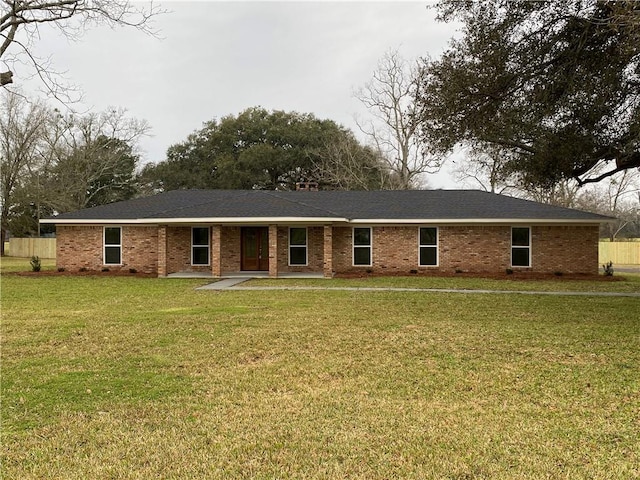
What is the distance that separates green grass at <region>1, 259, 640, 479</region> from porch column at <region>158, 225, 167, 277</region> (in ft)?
28.8

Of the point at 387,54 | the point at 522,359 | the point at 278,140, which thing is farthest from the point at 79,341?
the point at 278,140

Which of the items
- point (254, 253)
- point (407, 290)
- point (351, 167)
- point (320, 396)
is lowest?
point (320, 396)

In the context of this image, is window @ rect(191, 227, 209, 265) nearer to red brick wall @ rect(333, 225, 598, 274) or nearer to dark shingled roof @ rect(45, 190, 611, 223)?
dark shingled roof @ rect(45, 190, 611, 223)

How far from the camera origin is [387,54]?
33.0 meters

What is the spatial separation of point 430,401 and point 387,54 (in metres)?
31.9

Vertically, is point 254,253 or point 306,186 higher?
point 306,186

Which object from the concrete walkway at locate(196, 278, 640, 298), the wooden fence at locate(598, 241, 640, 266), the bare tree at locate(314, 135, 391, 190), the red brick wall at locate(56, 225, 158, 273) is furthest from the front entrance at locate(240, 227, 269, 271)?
the wooden fence at locate(598, 241, 640, 266)

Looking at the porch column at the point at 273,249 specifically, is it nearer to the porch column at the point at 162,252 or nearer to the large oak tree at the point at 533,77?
the porch column at the point at 162,252

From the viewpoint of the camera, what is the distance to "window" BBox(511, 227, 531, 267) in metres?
19.3

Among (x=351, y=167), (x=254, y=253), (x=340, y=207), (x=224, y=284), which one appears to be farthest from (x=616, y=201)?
(x=224, y=284)

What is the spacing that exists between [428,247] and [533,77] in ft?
33.8

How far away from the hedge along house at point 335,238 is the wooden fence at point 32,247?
1910cm

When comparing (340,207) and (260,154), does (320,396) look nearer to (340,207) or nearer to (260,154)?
(340,207)

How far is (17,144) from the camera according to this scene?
121 feet
